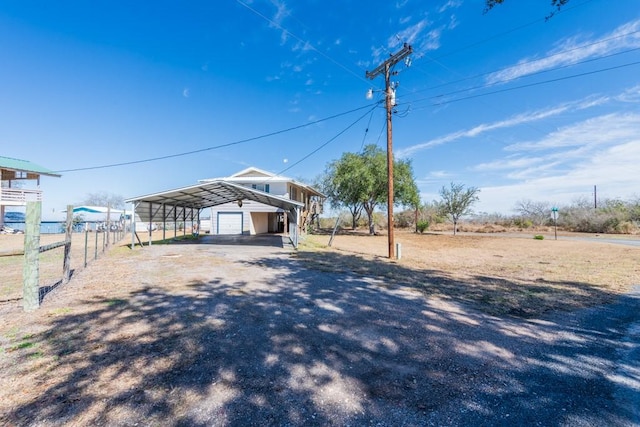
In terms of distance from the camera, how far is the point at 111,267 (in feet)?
27.9

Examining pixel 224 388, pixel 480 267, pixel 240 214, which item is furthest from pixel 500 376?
pixel 240 214

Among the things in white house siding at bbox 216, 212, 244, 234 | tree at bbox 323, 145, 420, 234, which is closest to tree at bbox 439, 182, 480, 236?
tree at bbox 323, 145, 420, 234

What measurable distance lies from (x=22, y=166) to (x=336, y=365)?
2997cm

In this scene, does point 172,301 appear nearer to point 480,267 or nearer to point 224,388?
point 224,388

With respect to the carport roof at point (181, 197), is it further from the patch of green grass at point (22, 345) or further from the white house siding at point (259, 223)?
the patch of green grass at point (22, 345)

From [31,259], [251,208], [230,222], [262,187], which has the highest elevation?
[262,187]

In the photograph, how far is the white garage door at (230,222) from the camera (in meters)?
24.0

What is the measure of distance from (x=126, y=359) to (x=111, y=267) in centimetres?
689

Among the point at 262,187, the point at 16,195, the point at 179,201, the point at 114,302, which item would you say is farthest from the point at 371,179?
the point at 16,195

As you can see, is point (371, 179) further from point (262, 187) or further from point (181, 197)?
point (181, 197)

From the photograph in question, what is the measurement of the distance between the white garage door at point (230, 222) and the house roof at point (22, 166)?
14012 mm

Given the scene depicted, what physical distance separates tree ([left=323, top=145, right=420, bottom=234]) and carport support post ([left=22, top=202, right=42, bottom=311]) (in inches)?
862

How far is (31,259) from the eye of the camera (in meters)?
4.46

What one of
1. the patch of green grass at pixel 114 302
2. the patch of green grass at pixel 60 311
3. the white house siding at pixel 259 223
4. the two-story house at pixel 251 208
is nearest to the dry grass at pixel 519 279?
Result: the patch of green grass at pixel 114 302
